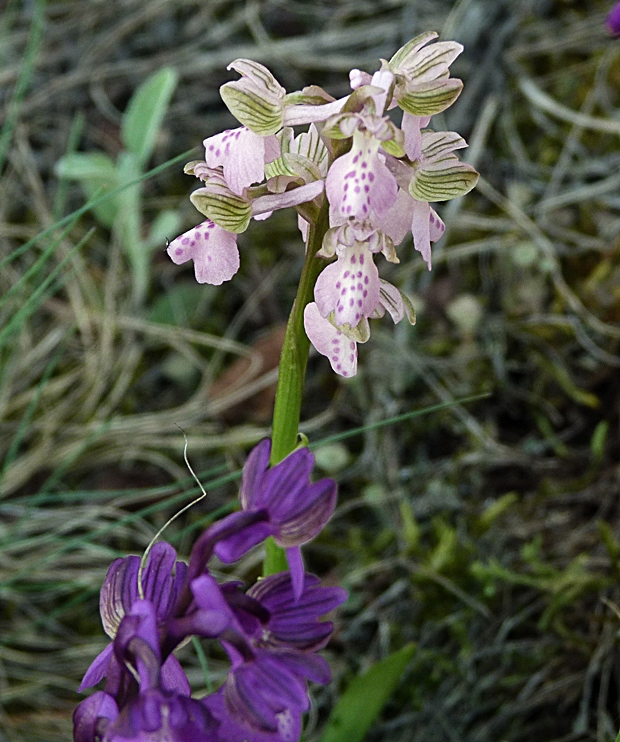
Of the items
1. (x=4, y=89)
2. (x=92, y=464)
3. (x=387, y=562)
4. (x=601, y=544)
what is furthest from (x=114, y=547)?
(x=4, y=89)

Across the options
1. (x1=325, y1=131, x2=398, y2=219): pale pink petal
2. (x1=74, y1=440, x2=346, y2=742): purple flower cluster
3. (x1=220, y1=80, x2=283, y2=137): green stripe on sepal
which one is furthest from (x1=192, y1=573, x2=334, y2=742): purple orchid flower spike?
(x1=220, y1=80, x2=283, y2=137): green stripe on sepal

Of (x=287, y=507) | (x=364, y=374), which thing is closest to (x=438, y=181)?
(x=287, y=507)

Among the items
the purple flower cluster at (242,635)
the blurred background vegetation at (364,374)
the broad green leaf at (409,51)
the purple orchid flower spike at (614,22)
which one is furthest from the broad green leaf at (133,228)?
the purple flower cluster at (242,635)

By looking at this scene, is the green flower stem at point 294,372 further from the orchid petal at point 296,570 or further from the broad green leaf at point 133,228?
the broad green leaf at point 133,228

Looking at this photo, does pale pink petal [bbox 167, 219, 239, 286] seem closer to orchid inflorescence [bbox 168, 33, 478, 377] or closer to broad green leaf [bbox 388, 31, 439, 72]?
orchid inflorescence [bbox 168, 33, 478, 377]

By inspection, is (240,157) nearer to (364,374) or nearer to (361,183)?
(361,183)

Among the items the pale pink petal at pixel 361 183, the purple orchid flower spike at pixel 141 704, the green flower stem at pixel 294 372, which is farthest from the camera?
the green flower stem at pixel 294 372

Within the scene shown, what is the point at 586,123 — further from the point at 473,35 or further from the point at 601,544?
the point at 601,544
